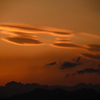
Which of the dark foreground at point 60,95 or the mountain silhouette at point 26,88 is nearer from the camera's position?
the mountain silhouette at point 26,88

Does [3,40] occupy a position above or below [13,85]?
above

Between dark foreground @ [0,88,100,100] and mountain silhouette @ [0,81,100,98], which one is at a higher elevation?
mountain silhouette @ [0,81,100,98]

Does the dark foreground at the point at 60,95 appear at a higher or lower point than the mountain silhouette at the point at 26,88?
lower

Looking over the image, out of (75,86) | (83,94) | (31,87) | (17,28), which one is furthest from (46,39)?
(83,94)

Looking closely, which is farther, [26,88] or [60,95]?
[60,95]

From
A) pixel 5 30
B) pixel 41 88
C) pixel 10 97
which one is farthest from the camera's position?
pixel 41 88

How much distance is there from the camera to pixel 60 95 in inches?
278

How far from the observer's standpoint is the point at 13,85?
603cm

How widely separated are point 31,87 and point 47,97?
2.75 ft

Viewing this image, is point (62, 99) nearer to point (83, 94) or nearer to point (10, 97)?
point (83, 94)

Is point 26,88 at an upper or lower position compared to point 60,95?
upper

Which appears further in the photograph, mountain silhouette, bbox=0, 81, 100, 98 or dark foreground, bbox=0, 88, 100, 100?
dark foreground, bbox=0, 88, 100, 100

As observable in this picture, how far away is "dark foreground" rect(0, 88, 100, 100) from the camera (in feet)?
21.2

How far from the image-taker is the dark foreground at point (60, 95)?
6469 millimetres
